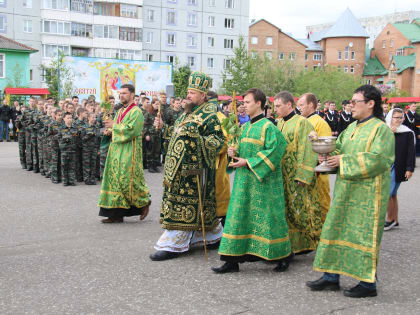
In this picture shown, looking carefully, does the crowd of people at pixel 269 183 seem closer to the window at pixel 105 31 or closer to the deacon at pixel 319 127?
the deacon at pixel 319 127

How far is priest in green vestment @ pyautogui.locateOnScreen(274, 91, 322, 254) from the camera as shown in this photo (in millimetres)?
5821

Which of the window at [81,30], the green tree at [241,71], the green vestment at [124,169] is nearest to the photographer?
the green vestment at [124,169]

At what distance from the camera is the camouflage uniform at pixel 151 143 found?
560 inches

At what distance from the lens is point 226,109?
57.1 feet

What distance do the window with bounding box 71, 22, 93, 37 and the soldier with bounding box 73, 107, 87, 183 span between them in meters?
42.8

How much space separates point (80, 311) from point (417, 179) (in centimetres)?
1132

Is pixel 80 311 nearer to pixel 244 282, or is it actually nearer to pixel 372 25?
pixel 244 282

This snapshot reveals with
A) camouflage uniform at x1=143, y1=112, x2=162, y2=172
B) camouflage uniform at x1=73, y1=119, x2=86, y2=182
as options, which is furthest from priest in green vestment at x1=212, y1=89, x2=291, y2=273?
camouflage uniform at x1=143, y1=112, x2=162, y2=172

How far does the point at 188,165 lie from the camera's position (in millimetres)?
5945

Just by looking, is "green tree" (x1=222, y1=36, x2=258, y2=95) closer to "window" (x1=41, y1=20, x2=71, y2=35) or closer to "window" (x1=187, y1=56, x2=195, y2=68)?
"window" (x1=187, y1=56, x2=195, y2=68)

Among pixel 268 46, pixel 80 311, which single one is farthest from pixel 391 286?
pixel 268 46

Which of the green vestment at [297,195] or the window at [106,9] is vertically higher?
the window at [106,9]

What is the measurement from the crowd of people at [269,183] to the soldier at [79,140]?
3.89 m

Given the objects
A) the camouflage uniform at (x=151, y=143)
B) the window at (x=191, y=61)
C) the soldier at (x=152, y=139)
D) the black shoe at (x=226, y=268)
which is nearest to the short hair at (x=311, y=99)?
the black shoe at (x=226, y=268)
